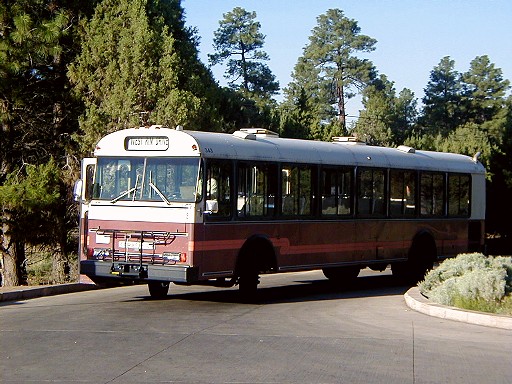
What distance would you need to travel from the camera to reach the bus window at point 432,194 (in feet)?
72.1

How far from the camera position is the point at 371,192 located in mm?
20203

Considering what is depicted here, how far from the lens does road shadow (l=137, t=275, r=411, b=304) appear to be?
Result: 57.8 ft

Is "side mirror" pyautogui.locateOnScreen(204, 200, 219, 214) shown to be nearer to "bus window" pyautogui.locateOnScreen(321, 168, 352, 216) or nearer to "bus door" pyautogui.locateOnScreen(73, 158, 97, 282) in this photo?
"bus door" pyautogui.locateOnScreen(73, 158, 97, 282)

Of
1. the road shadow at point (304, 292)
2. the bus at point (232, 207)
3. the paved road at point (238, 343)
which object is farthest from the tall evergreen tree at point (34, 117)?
the paved road at point (238, 343)

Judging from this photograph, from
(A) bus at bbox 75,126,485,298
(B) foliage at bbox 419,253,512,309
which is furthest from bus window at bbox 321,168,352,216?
(B) foliage at bbox 419,253,512,309

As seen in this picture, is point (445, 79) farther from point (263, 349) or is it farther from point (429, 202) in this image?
point (263, 349)

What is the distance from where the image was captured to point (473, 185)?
2406cm

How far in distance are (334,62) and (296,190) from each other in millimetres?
74884

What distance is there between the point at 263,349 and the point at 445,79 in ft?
283

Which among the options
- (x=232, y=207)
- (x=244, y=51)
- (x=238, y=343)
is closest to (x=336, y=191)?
(x=232, y=207)

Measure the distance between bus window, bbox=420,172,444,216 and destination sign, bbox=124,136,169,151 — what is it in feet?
26.9

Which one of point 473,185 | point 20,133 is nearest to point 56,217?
point 20,133

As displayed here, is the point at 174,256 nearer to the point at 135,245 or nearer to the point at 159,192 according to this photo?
the point at 135,245

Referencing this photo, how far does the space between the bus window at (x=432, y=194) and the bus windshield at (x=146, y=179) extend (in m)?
8.15
